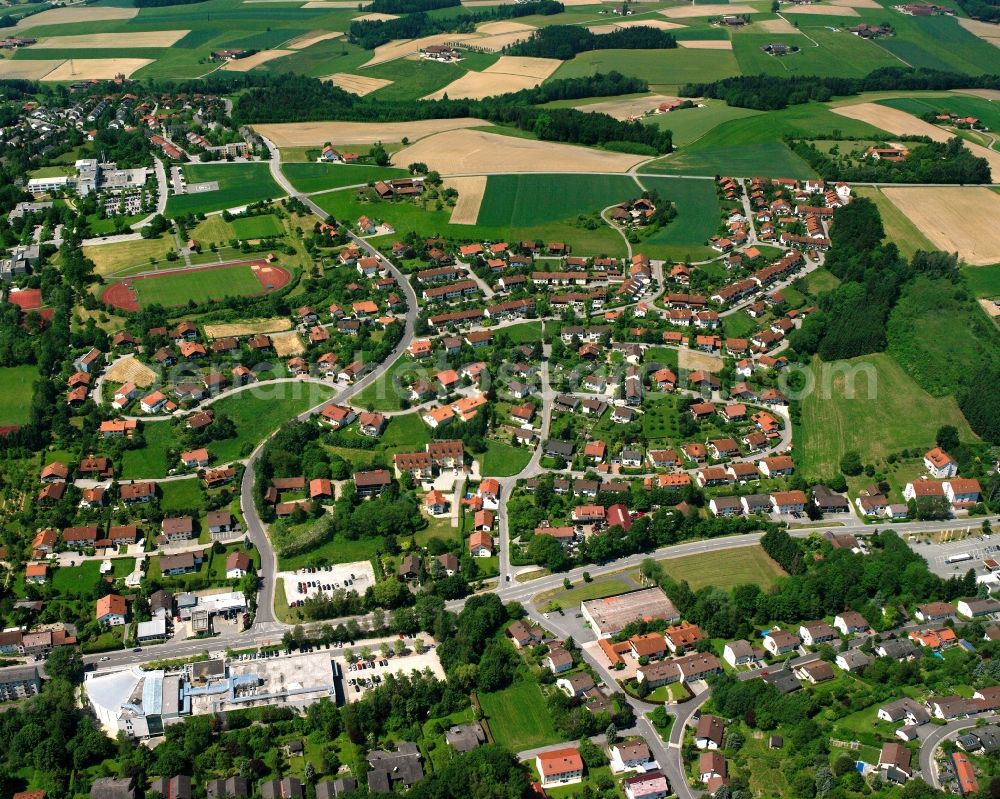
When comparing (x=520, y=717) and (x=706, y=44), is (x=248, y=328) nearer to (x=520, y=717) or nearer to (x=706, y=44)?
(x=520, y=717)

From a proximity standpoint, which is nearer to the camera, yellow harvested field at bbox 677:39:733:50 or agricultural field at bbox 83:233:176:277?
agricultural field at bbox 83:233:176:277

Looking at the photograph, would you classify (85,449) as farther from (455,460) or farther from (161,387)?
(455,460)

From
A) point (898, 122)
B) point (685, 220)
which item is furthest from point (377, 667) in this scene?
point (898, 122)

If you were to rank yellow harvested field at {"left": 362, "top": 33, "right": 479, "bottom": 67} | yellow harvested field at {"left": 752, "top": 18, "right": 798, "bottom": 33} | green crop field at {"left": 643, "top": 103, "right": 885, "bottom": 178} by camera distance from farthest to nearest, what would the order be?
yellow harvested field at {"left": 752, "top": 18, "right": 798, "bottom": 33} < yellow harvested field at {"left": 362, "top": 33, "right": 479, "bottom": 67} < green crop field at {"left": 643, "top": 103, "right": 885, "bottom": 178}

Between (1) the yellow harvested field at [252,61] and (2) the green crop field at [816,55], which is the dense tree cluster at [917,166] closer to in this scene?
(2) the green crop field at [816,55]

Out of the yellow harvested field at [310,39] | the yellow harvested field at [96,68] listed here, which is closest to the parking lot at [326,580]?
the yellow harvested field at [96,68]

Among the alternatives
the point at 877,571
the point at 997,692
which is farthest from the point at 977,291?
the point at 997,692

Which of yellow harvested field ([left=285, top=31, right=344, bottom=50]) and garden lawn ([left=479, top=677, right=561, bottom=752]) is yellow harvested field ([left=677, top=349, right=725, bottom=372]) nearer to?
garden lawn ([left=479, top=677, right=561, bottom=752])

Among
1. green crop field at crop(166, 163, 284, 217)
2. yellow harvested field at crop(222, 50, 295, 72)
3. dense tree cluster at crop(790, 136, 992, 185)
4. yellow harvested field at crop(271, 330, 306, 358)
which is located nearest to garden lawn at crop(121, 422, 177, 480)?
yellow harvested field at crop(271, 330, 306, 358)
